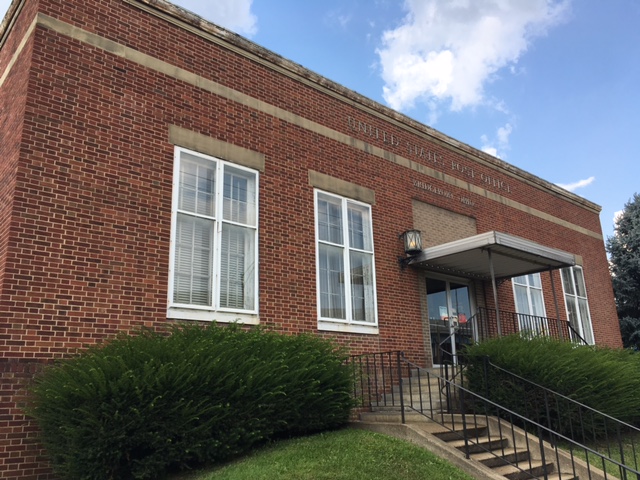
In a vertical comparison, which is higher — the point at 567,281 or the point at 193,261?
the point at 567,281

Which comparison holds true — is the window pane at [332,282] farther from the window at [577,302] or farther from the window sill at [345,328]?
the window at [577,302]

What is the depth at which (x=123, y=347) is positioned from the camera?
6.28m

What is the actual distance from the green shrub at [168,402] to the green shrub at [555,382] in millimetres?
3084

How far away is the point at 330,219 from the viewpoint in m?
10.4

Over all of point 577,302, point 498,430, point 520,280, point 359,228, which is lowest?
point 498,430

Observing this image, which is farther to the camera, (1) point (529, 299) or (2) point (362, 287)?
(1) point (529, 299)

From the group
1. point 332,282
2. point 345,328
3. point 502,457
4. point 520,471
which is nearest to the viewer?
point 520,471

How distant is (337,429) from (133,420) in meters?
3.09

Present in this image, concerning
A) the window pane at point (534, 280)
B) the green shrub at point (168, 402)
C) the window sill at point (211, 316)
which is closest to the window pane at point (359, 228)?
the window sill at point (211, 316)

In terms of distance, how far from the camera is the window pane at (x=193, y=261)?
8.00 meters

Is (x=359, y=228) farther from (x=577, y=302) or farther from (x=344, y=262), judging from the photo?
(x=577, y=302)

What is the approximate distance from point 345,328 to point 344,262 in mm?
1271

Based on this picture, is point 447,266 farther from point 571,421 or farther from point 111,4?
point 111,4

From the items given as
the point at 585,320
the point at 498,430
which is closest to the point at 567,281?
the point at 585,320
